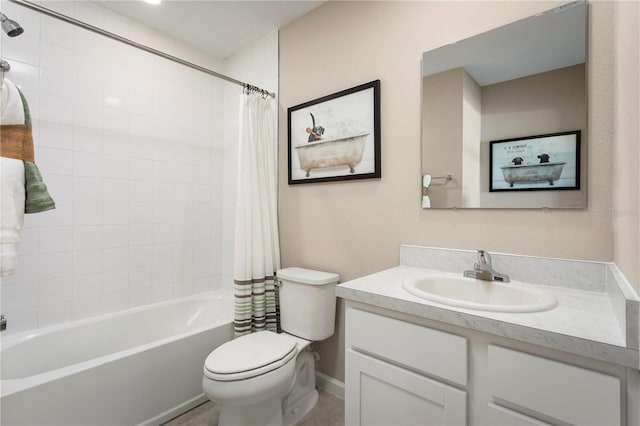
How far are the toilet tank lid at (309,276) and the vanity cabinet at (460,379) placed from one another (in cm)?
56

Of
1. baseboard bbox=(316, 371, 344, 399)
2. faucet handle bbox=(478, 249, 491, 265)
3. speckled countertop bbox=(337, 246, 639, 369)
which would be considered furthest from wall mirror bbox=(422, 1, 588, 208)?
baseboard bbox=(316, 371, 344, 399)

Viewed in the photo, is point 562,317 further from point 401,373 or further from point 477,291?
point 401,373

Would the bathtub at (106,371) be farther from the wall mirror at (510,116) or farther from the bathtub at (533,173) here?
the bathtub at (533,173)

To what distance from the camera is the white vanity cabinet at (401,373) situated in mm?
923

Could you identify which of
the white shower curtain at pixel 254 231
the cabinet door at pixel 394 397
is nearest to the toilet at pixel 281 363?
the white shower curtain at pixel 254 231

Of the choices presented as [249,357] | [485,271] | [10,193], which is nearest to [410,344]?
[485,271]

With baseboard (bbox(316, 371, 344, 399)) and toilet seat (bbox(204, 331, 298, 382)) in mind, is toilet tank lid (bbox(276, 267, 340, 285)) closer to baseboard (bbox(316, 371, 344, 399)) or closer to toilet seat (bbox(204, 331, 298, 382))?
toilet seat (bbox(204, 331, 298, 382))

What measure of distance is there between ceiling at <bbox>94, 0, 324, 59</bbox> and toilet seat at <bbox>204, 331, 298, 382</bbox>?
2.10 meters

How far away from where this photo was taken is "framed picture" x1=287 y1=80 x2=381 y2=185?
1.71m

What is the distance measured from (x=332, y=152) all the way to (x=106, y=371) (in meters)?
1.67

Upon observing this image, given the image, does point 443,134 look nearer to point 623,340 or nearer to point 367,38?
point 367,38

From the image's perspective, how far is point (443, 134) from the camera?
1463mm

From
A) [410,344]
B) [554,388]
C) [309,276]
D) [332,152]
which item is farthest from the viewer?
[332,152]

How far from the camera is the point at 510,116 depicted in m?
1.30
